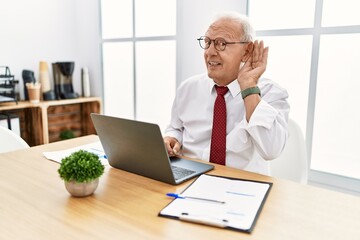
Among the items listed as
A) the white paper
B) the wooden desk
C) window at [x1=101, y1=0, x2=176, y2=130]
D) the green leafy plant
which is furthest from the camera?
window at [x1=101, y1=0, x2=176, y2=130]

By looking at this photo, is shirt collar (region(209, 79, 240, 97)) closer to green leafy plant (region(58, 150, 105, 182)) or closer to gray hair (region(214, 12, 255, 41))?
gray hair (region(214, 12, 255, 41))

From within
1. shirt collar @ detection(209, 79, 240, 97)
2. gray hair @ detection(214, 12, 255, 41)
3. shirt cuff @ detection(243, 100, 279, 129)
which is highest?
gray hair @ detection(214, 12, 255, 41)

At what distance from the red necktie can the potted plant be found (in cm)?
60

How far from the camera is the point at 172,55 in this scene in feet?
9.48

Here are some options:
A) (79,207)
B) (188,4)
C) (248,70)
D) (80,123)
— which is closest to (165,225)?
(79,207)

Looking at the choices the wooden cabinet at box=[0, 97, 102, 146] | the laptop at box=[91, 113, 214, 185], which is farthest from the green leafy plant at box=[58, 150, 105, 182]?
the wooden cabinet at box=[0, 97, 102, 146]

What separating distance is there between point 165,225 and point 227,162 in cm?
68

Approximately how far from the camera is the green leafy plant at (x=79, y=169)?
37.9 inches

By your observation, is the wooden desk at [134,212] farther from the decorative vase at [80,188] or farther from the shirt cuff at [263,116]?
the shirt cuff at [263,116]

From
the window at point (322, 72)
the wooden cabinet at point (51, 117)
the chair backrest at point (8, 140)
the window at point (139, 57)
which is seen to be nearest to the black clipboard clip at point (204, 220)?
the chair backrest at point (8, 140)

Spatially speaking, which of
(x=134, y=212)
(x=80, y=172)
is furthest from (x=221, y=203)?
(x=80, y=172)

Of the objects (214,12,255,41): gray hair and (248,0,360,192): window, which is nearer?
(214,12,255,41): gray hair

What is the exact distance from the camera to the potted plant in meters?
0.96

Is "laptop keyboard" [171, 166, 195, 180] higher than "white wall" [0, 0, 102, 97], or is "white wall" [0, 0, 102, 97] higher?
"white wall" [0, 0, 102, 97]
